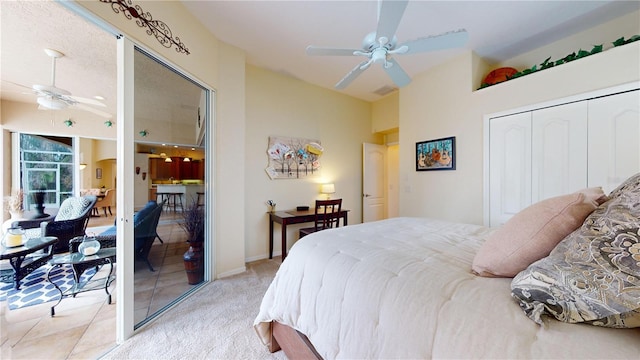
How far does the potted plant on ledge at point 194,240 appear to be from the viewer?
2.39 metres

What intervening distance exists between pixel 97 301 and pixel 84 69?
7.66 ft

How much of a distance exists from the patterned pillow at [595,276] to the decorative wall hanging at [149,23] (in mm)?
2726

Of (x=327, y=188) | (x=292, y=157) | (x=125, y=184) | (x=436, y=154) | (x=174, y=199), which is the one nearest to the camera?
(x=125, y=184)

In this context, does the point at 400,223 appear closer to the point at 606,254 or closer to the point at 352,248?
the point at 352,248

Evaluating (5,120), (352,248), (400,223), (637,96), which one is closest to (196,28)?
(5,120)

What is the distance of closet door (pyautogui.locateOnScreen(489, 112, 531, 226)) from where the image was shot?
247cm

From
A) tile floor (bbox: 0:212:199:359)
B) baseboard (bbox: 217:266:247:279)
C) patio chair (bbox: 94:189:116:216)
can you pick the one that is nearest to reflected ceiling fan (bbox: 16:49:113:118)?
patio chair (bbox: 94:189:116:216)

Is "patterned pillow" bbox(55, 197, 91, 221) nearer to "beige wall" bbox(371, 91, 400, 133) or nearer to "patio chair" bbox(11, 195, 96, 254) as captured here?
"patio chair" bbox(11, 195, 96, 254)

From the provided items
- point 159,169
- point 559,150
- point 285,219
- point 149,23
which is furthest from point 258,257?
point 559,150

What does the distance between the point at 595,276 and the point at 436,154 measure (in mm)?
2879

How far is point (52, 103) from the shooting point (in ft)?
6.55

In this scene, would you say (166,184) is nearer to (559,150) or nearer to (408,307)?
(408,307)

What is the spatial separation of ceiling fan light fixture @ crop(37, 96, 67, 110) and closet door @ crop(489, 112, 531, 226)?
461 cm

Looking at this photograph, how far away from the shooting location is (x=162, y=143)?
7.14ft
